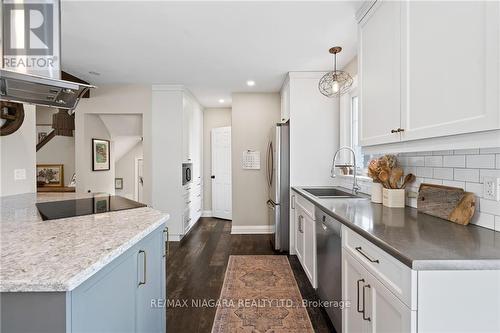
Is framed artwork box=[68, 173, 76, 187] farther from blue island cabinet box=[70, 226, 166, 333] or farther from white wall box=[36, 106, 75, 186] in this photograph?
blue island cabinet box=[70, 226, 166, 333]

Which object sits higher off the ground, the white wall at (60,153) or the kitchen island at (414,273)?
the white wall at (60,153)

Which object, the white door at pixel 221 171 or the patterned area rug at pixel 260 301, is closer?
the patterned area rug at pixel 260 301

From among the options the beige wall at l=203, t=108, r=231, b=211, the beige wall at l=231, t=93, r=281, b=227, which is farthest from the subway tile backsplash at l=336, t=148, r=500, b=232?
the beige wall at l=203, t=108, r=231, b=211

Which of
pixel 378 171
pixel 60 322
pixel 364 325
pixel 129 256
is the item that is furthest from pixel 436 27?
pixel 60 322

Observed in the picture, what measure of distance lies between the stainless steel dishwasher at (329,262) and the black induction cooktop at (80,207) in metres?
1.39

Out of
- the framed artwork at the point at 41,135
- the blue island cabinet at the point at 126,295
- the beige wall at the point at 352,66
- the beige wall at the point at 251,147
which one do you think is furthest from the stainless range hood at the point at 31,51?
the framed artwork at the point at 41,135

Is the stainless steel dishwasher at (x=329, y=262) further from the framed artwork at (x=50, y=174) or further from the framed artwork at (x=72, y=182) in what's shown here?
the framed artwork at (x=50, y=174)

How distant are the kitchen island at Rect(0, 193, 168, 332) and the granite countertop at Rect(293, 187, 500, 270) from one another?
1.10m

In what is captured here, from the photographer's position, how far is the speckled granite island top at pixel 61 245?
78 centimetres

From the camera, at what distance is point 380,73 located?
1753 millimetres

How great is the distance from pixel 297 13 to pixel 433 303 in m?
2.15

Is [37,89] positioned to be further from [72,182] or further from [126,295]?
[72,182]

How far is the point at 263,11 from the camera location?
7.02ft

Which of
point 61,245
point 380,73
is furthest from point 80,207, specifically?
point 380,73
